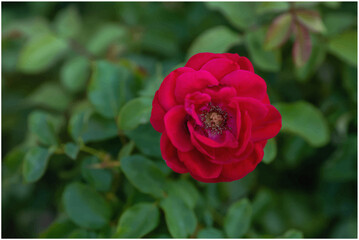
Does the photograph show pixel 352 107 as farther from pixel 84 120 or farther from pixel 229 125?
pixel 84 120

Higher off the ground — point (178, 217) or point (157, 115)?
point (157, 115)

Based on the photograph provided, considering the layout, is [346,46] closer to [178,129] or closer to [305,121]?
[305,121]

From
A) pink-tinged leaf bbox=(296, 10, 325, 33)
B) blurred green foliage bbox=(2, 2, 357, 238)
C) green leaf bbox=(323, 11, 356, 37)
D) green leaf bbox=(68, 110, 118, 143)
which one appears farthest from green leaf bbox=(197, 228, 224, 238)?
green leaf bbox=(323, 11, 356, 37)

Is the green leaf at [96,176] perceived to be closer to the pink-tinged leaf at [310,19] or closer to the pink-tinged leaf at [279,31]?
the pink-tinged leaf at [279,31]

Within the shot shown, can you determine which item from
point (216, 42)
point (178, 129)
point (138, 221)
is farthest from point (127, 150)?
point (216, 42)

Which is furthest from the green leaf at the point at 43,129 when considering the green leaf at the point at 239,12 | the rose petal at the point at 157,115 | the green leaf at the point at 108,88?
the green leaf at the point at 239,12

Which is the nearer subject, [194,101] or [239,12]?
[194,101]

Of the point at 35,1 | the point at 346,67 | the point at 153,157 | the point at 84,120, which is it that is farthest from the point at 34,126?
the point at 346,67

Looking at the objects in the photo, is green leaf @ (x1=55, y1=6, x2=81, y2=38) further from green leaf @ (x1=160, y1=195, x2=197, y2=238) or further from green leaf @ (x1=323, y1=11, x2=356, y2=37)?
green leaf @ (x1=323, y1=11, x2=356, y2=37)
